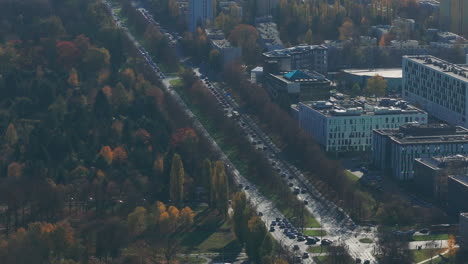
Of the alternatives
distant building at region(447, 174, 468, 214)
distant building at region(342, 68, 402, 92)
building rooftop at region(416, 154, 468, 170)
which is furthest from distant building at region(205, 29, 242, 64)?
distant building at region(447, 174, 468, 214)

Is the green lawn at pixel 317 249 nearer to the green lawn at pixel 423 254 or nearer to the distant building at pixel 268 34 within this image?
the green lawn at pixel 423 254

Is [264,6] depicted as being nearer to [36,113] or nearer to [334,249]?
[36,113]

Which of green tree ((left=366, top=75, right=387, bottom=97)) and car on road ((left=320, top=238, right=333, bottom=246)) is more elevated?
car on road ((left=320, top=238, right=333, bottom=246))

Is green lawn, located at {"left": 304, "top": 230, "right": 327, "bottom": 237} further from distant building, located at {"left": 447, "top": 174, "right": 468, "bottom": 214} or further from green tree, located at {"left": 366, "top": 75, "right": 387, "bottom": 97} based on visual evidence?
green tree, located at {"left": 366, "top": 75, "right": 387, "bottom": 97}

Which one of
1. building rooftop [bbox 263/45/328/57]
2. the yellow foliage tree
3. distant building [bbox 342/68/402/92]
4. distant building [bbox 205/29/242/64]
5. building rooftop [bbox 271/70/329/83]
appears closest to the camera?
building rooftop [bbox 271/70/329/83]

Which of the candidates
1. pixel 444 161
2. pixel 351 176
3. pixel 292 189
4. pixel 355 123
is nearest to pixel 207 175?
pixel 292 189

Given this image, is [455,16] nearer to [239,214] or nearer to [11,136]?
[11,136]
